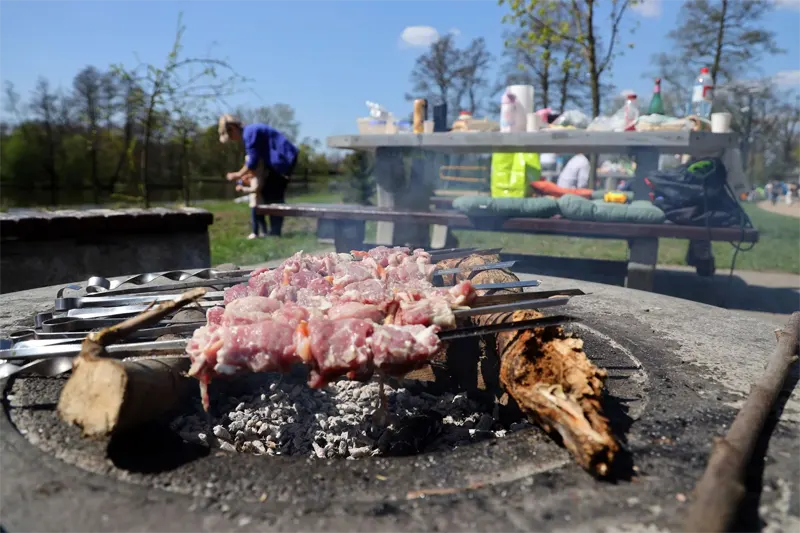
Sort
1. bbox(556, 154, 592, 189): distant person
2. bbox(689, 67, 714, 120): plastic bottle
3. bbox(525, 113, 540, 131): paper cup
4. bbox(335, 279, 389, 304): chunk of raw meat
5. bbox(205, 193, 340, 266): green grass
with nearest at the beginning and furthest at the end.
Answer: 1. bbox(335, 279, 389, 304): chunk of raw meat
2. bbox(689, 67, 714, 120): plastic bottle
3. bbox(525, 113, 540, 131): paper cup
4. bbox(205, 193, 340, 266): green grass
5. bbox(556, 154, 592, 189): distant person

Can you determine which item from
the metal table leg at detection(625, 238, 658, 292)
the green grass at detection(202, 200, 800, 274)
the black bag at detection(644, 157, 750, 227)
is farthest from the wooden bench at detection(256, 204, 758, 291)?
the green grass at detection(202, 200, 800, 274)

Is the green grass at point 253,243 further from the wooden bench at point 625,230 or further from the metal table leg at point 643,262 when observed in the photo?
the metal table leg at point 643,262

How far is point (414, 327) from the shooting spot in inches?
56.2

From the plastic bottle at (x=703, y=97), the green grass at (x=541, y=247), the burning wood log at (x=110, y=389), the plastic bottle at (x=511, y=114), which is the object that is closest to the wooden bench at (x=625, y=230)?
the plastic bottle at (x=511, y=114)

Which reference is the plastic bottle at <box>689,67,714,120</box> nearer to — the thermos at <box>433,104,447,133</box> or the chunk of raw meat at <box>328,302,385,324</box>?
the thermos at <box>433,104,447,133</box>

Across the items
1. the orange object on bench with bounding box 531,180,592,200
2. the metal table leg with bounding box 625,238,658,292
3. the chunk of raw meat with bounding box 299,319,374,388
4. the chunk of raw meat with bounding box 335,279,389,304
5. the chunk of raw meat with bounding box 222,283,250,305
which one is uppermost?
the orange object on bench with bounding box 531,180,592,200

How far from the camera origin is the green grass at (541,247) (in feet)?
26.0

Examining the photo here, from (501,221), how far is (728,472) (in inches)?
181

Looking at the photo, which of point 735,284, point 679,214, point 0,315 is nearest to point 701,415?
point 0,315

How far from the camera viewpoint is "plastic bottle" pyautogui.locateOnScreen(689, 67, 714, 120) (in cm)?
561

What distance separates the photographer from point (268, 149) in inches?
364

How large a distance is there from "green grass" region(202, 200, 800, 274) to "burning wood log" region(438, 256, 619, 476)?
238 inches

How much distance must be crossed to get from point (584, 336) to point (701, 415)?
2.49ft

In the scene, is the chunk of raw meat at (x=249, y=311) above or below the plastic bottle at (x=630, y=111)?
below
